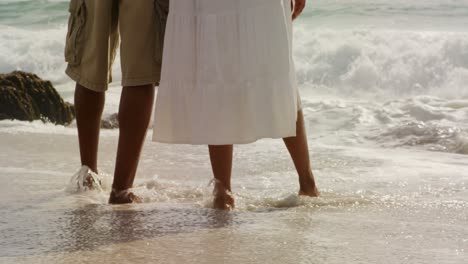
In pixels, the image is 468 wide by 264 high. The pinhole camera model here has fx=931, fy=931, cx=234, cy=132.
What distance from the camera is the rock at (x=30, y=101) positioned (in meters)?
6.87

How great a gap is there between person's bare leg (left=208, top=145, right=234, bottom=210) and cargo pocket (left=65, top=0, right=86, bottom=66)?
745 millimetres

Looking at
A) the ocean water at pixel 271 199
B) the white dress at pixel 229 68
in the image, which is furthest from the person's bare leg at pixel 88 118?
the white dress at pixel 229 68

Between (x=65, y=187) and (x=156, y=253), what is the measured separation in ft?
4.69

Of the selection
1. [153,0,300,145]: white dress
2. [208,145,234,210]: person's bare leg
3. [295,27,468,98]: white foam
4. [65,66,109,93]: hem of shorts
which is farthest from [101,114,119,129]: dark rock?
[295,27,468,98]: white foam

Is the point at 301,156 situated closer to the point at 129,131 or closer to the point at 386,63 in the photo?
the point at 129,131

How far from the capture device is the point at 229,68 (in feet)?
11.5

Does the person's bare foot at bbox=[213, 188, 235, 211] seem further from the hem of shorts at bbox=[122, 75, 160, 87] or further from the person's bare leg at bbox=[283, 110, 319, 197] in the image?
the hem of shorts at bbox=[122, 75, 160, 87]

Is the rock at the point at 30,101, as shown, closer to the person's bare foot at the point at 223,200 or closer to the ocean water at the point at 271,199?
the ocean water at the point at 271,199

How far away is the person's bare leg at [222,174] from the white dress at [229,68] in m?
0.17

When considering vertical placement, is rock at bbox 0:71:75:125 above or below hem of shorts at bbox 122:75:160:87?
below

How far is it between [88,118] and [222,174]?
2.57 feet

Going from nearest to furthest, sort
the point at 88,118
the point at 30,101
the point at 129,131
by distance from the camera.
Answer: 1. the point at 129,131
2. the point at 88,118
3. the point at 30,101

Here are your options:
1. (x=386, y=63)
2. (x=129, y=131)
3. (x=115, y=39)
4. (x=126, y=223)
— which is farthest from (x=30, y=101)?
(x=386, y=63)

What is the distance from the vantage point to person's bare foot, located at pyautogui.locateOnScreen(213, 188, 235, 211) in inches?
146
